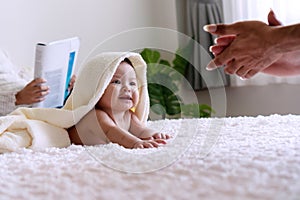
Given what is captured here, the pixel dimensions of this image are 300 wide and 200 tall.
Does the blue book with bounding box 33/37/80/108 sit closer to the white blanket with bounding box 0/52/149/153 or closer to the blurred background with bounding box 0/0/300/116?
the white blanket with bounding box 0/52/149/153

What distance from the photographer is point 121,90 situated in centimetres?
137

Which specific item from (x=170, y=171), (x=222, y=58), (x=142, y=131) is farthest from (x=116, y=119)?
(x=170, y=171)

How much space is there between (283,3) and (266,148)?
71.9 inches

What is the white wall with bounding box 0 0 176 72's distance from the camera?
2.68 m

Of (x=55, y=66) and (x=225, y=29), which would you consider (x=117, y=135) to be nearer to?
(x=225, y=29)

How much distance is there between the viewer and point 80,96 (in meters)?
1.38

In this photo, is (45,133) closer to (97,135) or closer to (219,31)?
(97,135)

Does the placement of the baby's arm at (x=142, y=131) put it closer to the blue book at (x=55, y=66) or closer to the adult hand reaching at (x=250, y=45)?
the adult hand reaching at (x=250, y=45)

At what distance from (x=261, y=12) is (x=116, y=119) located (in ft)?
5.25

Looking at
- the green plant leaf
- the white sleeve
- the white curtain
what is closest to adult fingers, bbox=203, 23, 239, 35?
the green plant leaf

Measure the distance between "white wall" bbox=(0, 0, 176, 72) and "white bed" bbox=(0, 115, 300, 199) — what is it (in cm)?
159

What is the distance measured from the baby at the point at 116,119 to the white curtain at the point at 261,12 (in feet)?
4.60

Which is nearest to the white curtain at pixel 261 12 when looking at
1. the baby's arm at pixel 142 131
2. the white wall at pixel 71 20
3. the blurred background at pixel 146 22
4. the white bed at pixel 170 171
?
the blurred background at pixel 146 22

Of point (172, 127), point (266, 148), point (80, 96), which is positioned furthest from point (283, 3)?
point (266, 148)
